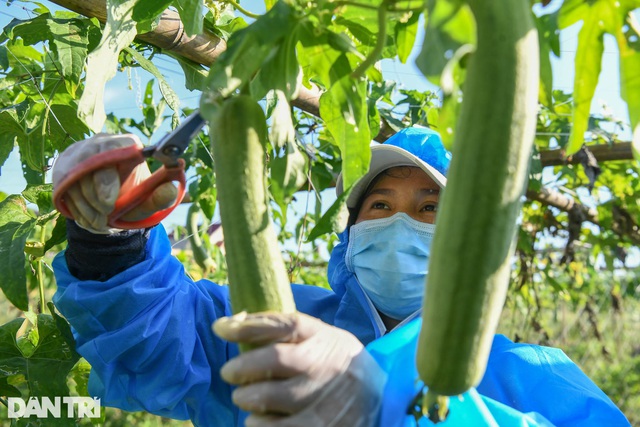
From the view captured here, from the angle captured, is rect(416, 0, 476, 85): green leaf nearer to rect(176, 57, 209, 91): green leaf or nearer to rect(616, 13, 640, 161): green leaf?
rect(616, 13, 640, 161): green leaf

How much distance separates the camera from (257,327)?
917 millimetres

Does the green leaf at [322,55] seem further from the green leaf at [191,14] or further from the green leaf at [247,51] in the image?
the green leaf at [191,14]

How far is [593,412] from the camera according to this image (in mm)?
1632

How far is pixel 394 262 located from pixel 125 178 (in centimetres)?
105

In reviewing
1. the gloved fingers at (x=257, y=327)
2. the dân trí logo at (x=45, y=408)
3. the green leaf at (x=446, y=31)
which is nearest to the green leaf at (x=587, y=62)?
the green leaf at (x=446, y=31)

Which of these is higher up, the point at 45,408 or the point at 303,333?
the point at 303,333

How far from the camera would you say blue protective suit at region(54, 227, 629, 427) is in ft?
5.52

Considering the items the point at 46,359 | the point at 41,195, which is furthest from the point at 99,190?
the point at 46,359

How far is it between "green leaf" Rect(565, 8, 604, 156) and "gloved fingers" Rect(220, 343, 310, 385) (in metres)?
0.54

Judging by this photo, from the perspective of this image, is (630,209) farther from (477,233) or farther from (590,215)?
(477,233)

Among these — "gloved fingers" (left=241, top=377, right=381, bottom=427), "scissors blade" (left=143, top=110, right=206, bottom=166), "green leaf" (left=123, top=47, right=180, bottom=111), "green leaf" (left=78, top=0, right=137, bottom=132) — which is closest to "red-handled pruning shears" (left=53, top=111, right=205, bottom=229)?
"scissors blade" (left=143, top=110, right=206, bottom=166)

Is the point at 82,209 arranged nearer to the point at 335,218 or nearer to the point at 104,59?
the point at 104,59

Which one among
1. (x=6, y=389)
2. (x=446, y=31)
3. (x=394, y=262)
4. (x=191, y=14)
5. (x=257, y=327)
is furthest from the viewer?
(x=6, y=389)

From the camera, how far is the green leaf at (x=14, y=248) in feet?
5.81
